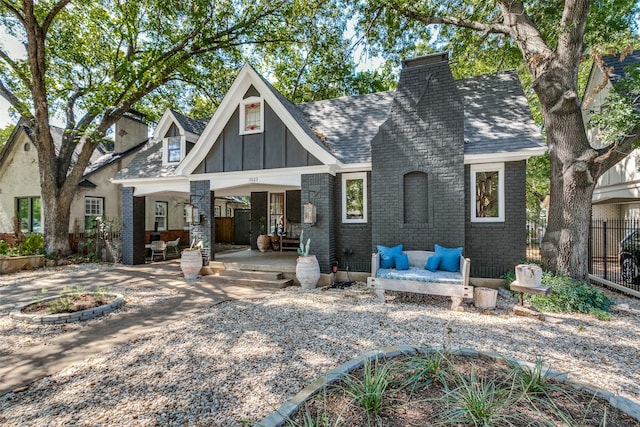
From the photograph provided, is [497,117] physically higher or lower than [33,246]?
higher

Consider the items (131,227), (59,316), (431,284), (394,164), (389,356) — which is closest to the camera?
(389,356)

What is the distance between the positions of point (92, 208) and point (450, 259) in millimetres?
17321

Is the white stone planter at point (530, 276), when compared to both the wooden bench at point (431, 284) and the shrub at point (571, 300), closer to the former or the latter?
the shrub at point (571, 300)

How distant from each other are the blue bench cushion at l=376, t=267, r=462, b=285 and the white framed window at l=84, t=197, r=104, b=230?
1494cm

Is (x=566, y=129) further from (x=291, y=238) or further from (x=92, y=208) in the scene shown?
(x=92, y=208)

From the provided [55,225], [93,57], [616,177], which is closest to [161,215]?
[55,225]

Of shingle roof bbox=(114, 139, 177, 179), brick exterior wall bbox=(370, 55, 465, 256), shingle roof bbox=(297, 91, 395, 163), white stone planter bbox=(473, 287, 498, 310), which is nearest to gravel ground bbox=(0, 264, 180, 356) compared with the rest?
shingle roof bbox=(114, 139, 177, 179)

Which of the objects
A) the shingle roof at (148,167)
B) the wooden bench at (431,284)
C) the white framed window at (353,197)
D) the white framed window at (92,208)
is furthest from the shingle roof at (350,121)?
the white framed window at (92,208)

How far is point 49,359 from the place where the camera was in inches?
168

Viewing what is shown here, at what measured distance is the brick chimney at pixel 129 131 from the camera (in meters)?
16.3

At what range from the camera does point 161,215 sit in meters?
17.6

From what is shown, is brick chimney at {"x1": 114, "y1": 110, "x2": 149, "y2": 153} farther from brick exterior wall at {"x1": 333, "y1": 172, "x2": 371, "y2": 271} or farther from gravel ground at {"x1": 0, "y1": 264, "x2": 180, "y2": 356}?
brick exterior wall at {"x1": 333, "y1": 172, "x2": 371, "y2": 271}

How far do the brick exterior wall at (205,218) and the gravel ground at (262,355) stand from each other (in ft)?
13.3

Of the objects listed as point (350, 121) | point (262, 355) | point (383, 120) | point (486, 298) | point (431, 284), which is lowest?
point (262, 355)
